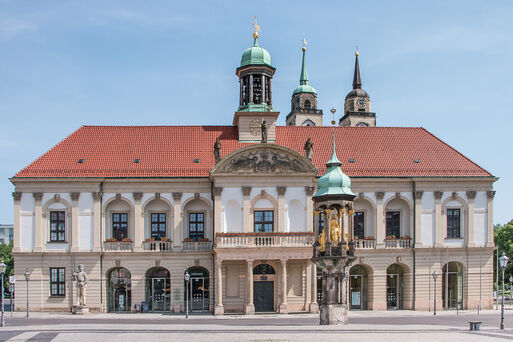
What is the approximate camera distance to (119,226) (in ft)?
170

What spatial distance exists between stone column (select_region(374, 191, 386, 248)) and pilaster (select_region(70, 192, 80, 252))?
20880 millimetres

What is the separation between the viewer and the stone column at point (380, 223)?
172 feet

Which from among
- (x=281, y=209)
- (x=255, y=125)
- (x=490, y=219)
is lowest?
(x=490, y=219)

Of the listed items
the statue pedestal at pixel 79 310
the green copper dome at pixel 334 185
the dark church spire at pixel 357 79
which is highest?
the dark church spire at pixel 357 79

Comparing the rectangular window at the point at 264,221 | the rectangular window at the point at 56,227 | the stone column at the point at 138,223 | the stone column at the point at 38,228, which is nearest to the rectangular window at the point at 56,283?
the stone column at the point at 38,228

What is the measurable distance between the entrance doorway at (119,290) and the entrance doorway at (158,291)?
137cm

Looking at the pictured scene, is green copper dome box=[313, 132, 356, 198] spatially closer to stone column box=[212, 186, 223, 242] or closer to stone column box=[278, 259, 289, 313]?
stone column box=[278, 259, 289, 313]

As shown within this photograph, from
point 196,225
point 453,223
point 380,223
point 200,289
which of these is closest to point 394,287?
point 380,223

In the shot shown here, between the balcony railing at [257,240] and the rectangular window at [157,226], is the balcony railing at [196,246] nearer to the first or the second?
the rectangular window at [157,226]

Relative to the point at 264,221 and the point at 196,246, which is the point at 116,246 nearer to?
the point at 196,246

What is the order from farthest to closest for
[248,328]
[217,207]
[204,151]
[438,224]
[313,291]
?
[204,151] → [438,224] → [217,207] → [313,291] → [248,328]

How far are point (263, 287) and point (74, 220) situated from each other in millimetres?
13764

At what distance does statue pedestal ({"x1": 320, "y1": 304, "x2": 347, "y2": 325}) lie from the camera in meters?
35.6

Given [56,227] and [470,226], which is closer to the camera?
[56,227]
